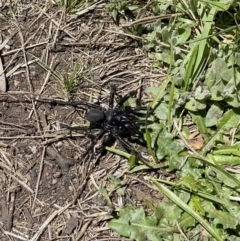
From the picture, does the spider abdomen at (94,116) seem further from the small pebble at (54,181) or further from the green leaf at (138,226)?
the green leaf at (138,226)

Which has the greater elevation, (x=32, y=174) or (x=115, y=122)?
(x=115, y=122)

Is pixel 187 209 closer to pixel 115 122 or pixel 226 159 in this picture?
pixel 226 159

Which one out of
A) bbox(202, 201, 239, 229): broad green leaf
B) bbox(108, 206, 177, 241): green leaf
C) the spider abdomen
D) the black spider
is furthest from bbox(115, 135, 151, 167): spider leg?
bbox(202, 201, 239, 229): broad green leaf

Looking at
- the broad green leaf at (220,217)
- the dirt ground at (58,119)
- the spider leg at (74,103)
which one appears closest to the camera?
the broad green leaf at (220,217)

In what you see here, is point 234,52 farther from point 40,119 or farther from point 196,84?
point 40,119

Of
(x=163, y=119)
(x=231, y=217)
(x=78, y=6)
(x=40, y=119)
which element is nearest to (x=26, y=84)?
(x=40, y=119)

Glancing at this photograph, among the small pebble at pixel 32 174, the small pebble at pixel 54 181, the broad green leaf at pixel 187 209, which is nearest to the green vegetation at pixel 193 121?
Result: the broad green leaf at pixel 187 209

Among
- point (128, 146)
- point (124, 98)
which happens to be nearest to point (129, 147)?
point (128, 146)

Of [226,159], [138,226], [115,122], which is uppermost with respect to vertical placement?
[115,122]
